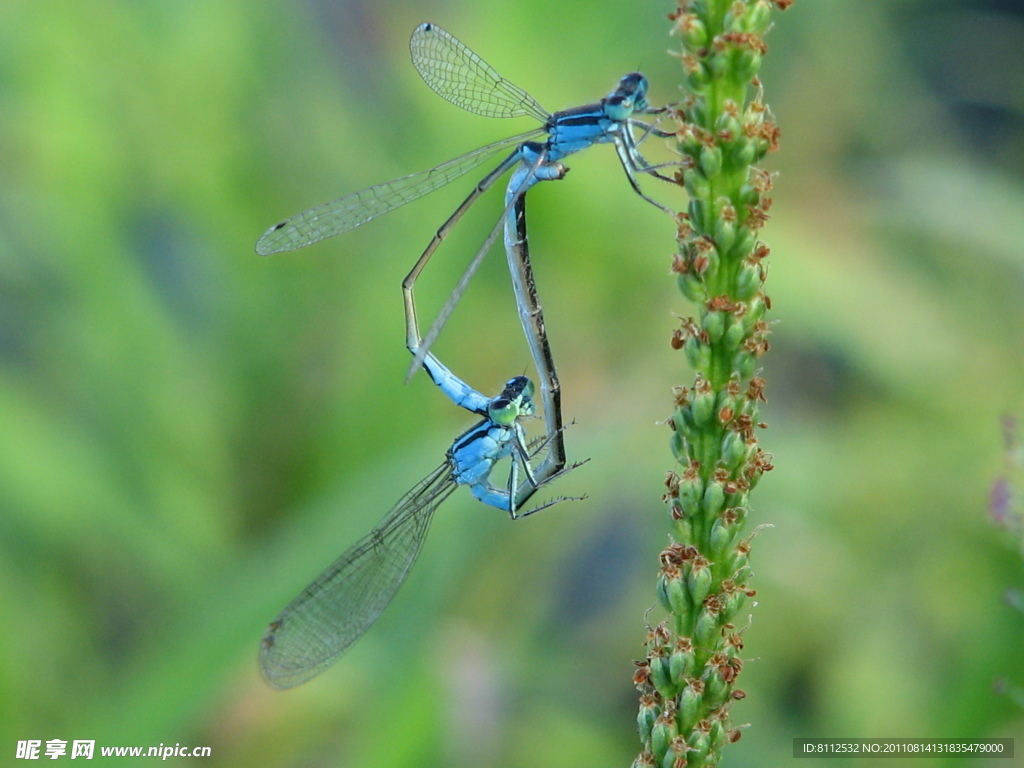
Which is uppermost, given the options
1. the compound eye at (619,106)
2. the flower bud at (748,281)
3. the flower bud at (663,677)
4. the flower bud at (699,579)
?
the compound eye at (619,106)

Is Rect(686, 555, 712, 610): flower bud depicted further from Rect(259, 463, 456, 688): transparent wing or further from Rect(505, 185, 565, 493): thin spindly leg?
Rect(259, 463, 456, 688): transparent wing

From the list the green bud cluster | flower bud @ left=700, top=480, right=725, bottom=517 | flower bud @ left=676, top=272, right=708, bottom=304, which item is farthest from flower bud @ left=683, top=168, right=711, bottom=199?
flower bud @ left=700, top=480, right=725, bottom=517

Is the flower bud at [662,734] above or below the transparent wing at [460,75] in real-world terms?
below

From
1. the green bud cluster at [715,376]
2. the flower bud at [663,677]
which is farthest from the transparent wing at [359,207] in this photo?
the flower bud at [663,677]

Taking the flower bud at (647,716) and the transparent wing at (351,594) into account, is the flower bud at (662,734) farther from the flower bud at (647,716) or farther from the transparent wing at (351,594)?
the transparent wing at (351,594)

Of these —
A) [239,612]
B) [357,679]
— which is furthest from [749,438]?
[357,679]
